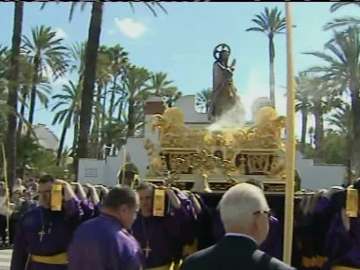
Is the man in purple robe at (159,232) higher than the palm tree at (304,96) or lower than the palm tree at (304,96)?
lower

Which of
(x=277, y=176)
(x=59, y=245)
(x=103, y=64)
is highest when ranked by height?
(x=103, y=64)

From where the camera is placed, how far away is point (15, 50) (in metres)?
26.5

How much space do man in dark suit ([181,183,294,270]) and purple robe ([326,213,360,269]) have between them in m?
3.20

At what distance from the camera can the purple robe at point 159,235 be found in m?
7.77

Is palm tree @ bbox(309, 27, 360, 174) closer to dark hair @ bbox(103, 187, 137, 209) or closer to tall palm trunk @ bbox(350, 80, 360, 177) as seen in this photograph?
tall palm trunk @ bbox(350, 80, 360, 177)

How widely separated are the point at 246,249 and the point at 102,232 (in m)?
1.49

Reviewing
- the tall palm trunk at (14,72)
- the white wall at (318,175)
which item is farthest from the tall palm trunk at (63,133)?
the white wall at (318,175)

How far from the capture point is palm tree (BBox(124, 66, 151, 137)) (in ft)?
214

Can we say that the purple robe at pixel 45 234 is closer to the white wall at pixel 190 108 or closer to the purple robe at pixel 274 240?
the purple robe at pixel 274 240

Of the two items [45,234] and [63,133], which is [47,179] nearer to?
[45,234]

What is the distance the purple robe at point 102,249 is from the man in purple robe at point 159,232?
269cm

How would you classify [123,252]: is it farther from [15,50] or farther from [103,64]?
[103,64]

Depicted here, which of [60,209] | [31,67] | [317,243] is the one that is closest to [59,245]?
[60,209]

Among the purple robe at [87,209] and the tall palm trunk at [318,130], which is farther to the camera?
the tall palm trunk at [318,130]
